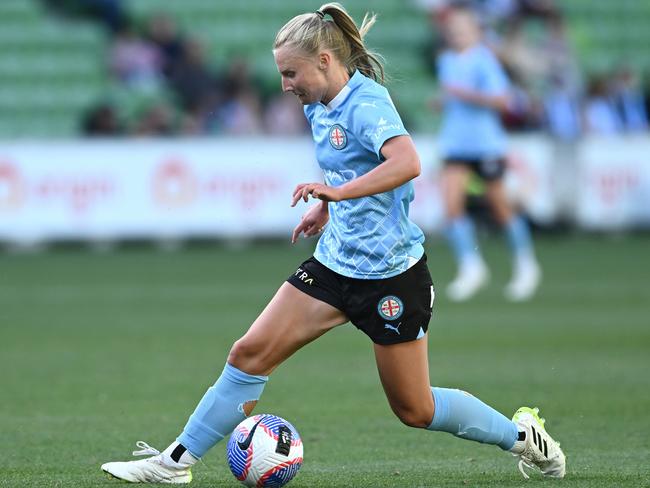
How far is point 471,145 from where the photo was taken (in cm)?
1416

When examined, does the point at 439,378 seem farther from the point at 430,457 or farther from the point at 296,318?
the point at 296,318

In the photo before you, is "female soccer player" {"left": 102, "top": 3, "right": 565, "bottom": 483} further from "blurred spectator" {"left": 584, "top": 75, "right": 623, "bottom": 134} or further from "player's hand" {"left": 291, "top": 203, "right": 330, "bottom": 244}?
"blurred spectator" {"left": 584, "top": 75, "right": 623, "bottom": 134}

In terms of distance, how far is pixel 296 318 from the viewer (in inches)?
220

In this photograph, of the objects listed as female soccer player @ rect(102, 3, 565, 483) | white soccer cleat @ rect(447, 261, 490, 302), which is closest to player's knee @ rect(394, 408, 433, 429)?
female soccer player @ rect(102, 3, 565, 483)

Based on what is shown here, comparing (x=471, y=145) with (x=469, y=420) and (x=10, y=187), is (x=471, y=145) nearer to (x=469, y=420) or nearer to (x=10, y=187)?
(x=10, y=187)

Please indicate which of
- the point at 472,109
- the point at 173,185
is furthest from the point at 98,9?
the point at 472,109

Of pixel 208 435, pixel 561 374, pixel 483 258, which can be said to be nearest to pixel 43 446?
pixel 208 435

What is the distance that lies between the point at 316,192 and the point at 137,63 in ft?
60.8

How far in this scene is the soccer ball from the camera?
18.1 ft

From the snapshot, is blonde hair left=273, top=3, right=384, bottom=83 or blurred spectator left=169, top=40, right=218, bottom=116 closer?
blonde hair left=273, top=3, right=384, bottom=83

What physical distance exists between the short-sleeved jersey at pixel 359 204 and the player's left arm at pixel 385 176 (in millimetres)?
127

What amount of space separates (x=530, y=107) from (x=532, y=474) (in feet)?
53.5

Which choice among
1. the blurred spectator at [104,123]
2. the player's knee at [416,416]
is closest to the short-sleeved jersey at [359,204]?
the player's knee at [416,416]

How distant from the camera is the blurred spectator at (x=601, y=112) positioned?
22609 mm
